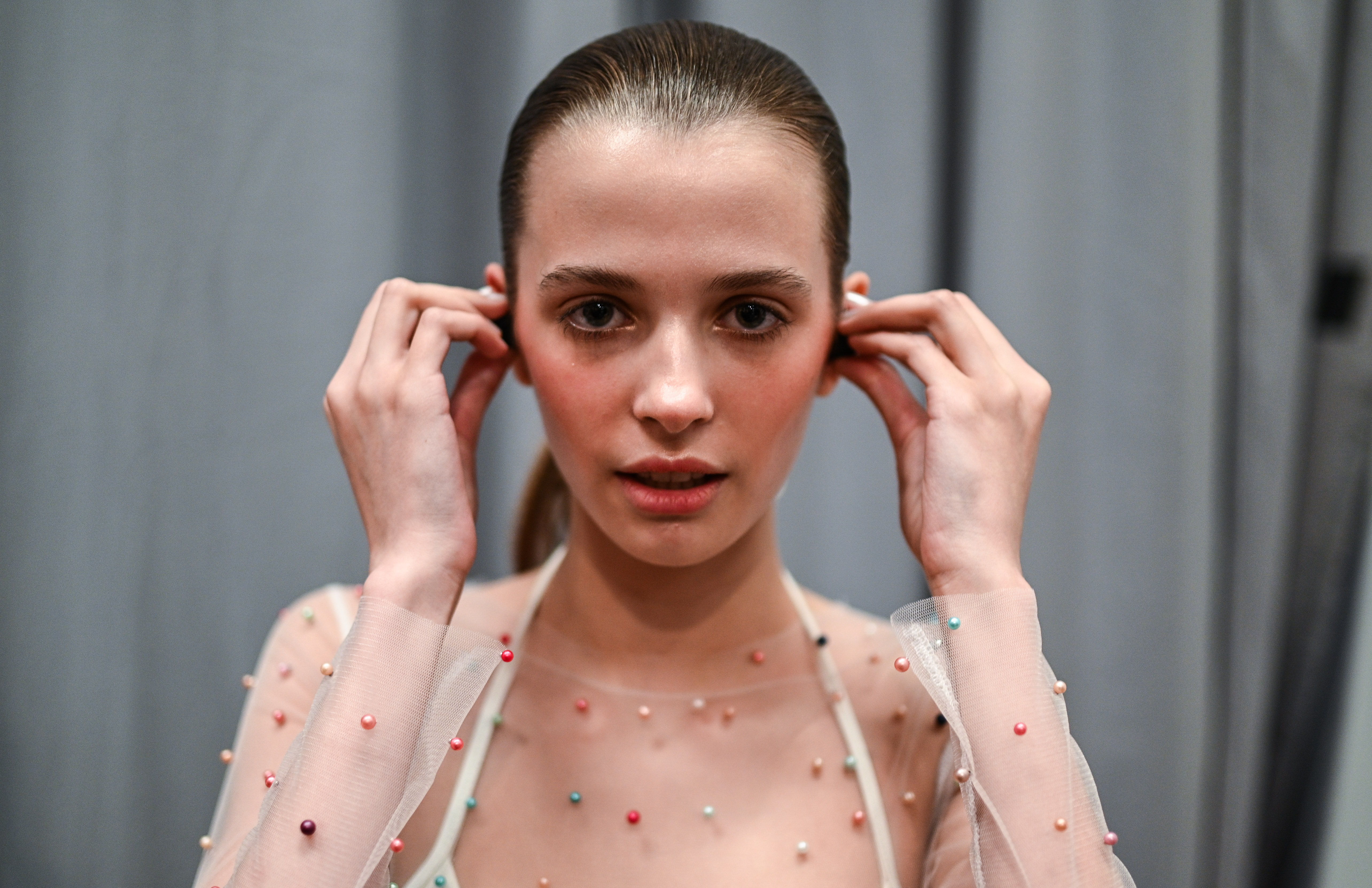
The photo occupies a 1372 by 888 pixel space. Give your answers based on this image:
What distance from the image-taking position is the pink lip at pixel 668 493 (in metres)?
0.81

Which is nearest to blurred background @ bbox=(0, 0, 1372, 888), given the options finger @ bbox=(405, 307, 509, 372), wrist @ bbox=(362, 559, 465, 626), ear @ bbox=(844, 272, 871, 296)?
ear @ bbox=(844, 272, 871, 296)

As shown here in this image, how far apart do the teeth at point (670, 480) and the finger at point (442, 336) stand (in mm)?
225

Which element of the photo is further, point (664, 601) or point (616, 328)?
point (664, 601)

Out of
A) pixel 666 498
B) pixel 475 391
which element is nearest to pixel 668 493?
pixel 666 498

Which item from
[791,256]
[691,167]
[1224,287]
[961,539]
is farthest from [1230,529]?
[691,167]

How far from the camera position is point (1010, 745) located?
2.53 feet

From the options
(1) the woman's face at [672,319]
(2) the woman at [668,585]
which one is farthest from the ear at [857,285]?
(1) the woman's face at [672,319]

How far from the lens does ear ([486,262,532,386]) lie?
3.10 ft

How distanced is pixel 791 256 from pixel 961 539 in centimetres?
29

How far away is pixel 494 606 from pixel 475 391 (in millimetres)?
244

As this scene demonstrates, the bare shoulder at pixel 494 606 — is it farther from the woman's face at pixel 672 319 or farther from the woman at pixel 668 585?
the woman's face at pixel 672 319

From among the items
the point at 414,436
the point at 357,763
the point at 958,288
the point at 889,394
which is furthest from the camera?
the point at 958,288

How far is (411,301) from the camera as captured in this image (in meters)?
0.93

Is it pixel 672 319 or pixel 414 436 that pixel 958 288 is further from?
pixel 414 436
